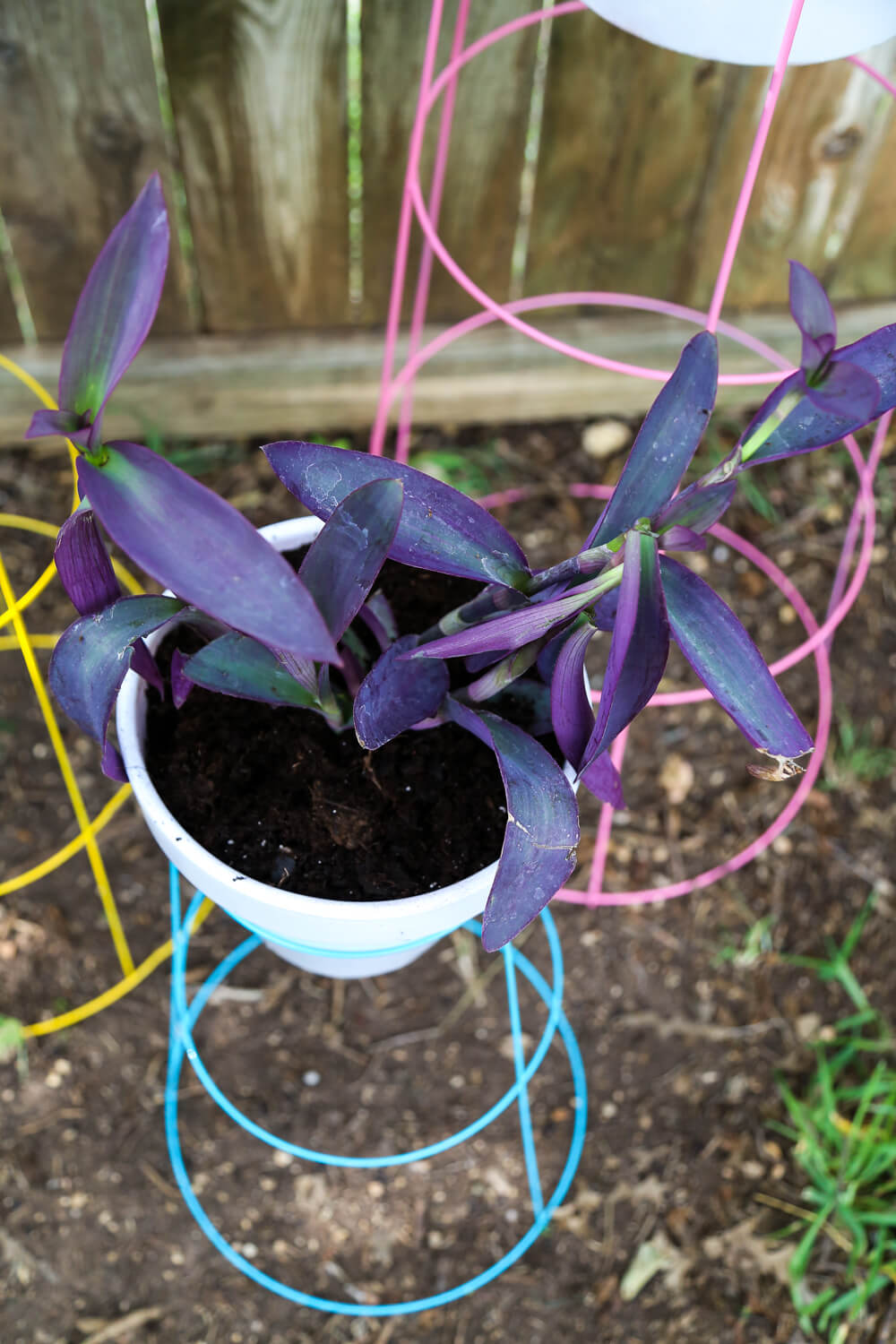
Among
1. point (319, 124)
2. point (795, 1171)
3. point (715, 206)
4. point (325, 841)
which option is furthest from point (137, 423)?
point (795, 1171)

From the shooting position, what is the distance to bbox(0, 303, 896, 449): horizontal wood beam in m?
1.76

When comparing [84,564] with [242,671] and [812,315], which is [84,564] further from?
[812,315]

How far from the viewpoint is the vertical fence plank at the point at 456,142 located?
1.43 meters

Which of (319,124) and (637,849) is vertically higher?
(319,124)

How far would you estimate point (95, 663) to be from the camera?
2.52ft

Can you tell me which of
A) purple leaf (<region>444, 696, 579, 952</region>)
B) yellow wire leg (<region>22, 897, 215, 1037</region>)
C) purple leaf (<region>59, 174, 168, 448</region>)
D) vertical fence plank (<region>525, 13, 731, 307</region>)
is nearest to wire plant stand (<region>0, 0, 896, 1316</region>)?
yellow wire leg (<region>22, 897, 215, 1037</region>)

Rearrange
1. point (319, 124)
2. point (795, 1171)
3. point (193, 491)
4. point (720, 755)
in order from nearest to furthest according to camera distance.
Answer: point (193, 491) → point (795, 1171) → point (319, 124) → point (720, 755)

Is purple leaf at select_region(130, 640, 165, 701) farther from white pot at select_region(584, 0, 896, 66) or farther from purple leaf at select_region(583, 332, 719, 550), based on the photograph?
white pot at select_region(584, 0, 896, 66)

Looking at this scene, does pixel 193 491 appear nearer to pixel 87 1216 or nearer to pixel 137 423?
pixel 87 1216

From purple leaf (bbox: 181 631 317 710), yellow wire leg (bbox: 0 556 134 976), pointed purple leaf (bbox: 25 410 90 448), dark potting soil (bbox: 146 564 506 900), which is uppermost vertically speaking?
pointed purple leaf (bbox: 25 410 90 448)

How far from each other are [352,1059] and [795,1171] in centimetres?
59

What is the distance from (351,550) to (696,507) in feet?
0.74

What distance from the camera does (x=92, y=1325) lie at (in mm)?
1244

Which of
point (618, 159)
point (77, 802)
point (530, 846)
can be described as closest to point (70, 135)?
point (618, 159)
